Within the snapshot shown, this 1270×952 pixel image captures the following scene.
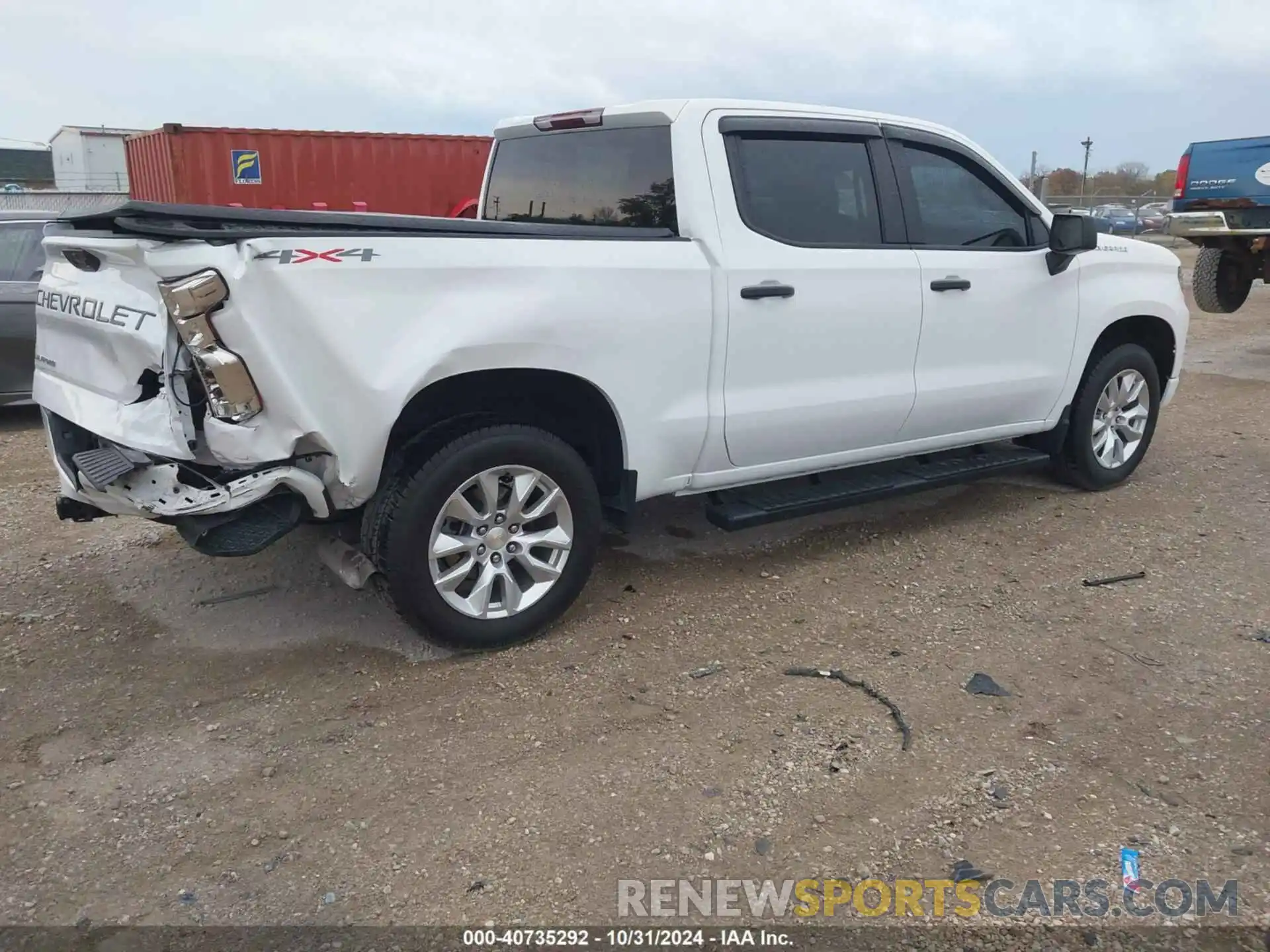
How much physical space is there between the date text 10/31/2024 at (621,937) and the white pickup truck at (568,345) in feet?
4.50

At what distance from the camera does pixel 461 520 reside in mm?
3623

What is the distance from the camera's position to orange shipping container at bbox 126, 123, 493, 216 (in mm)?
13344

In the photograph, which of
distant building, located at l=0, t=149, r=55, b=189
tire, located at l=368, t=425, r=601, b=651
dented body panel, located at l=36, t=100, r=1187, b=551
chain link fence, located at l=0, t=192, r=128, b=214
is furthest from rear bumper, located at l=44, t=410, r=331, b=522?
distant building, located at l=0, t=149, r=55, b=189

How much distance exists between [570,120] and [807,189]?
1058 millimetres

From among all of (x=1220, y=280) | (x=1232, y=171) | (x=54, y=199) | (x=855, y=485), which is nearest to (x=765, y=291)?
(x=855, y=485)

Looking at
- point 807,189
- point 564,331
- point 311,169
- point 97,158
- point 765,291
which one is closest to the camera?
point 564,331

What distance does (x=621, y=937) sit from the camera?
7.95 ft

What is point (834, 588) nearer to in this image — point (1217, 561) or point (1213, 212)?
point (1217, 561)

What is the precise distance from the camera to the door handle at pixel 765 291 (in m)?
3.99

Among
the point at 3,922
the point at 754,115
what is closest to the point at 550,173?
the point at 754,115

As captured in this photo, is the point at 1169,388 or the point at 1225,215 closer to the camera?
the point at 1169,388

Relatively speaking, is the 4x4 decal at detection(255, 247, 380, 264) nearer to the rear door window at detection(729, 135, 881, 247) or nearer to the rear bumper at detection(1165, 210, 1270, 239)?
the rear door window at detection(729, 135, 881, 247)

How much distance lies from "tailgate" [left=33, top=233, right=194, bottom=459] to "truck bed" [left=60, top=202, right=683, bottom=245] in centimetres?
6

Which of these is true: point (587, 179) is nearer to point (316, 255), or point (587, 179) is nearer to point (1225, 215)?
point (316, 255)
